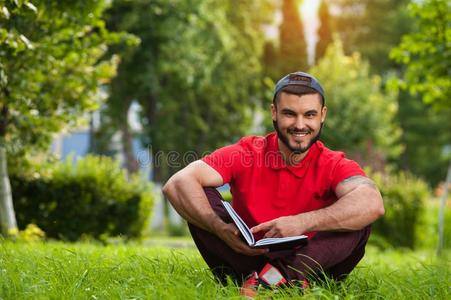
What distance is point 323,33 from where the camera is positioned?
38.0m

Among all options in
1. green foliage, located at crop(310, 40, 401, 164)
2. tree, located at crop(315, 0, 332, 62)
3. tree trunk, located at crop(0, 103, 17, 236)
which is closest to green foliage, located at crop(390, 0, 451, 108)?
tree trunk, located at crop(0, 103, 17, 236)

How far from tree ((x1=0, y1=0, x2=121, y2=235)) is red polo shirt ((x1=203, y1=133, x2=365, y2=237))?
125 inches

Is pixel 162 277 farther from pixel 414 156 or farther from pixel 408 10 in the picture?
pixel 414 156

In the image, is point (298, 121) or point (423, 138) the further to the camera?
point (423, 138)

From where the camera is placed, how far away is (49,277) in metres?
4.32

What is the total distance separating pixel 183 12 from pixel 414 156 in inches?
1015

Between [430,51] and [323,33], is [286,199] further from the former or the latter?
[323,33]

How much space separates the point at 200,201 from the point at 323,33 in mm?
34764

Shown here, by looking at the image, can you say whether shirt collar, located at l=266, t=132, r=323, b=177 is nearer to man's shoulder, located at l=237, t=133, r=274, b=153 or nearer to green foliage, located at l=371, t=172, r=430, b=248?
man's shoulder, located at l=237, t=133, r=274, b=153

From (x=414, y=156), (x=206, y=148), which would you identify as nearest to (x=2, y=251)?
(x=206, y=148)

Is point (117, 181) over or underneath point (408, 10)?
underneath

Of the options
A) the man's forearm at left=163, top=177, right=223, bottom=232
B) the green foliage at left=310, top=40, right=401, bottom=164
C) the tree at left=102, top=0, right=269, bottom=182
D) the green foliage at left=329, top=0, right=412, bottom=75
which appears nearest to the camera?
the man's forearm at left=163, top=177, right=223, bottom=232

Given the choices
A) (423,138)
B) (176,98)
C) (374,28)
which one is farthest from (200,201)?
(374,28)

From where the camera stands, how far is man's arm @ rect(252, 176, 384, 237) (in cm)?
405
